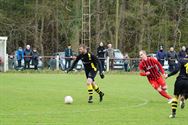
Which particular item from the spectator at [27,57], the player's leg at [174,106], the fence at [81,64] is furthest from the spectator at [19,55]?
the player's leg at [174,106]

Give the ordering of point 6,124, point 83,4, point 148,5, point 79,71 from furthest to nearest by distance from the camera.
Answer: point 148,5 → point 83,4 → point 79,71 → point 6,124

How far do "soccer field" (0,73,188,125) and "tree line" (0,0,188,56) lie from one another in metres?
34.9

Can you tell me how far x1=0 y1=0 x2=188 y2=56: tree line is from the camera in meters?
61.2

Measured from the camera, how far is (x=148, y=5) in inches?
2402

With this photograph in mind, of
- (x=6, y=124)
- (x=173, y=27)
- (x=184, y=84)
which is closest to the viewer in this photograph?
(x=6, y=124)

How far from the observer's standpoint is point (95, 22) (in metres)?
62.2

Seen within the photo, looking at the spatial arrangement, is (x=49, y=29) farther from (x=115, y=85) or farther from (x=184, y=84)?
(x=184, y=84)

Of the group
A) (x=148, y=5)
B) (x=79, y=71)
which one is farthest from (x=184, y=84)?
(x=148, y=5)

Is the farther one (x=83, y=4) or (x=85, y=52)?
(x=83, y=4)

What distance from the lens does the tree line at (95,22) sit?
61188 mm

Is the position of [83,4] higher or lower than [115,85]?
higher

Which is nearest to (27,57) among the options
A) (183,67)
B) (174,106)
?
(183,67)

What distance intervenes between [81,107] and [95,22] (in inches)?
1769

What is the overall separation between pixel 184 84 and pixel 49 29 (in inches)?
1907
